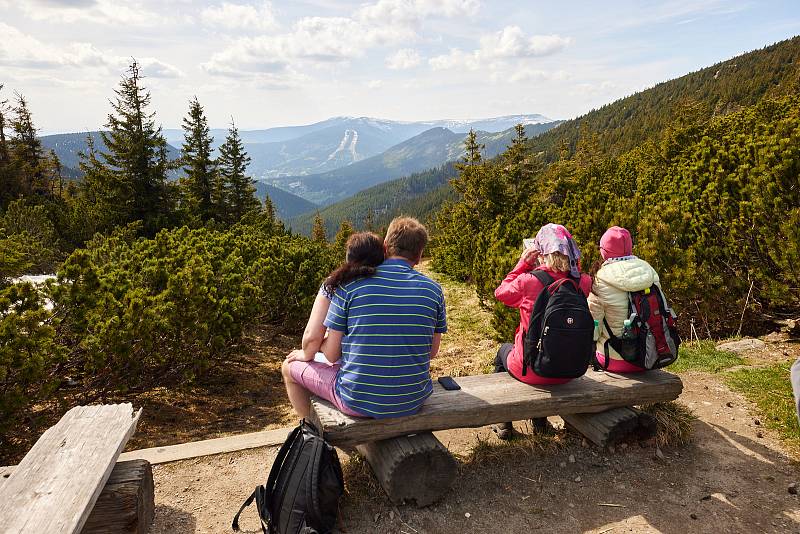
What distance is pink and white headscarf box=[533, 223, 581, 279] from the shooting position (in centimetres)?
359

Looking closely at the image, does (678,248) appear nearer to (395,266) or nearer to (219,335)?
(395,266)

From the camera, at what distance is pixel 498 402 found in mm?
3625

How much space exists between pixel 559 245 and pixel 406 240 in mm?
1227

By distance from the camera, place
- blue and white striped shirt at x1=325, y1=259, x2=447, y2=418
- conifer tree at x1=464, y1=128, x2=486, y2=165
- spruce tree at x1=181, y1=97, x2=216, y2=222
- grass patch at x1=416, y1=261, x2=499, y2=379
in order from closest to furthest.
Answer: blue and white striped shirt at x1=325, y1=259, x2=447, y2=418 → grass patch at x1=416, y1=261, x2=499, y2=379 → spruce tree at x1=181, y1=97, x2=216, y2=222 → conifer tree at x1=464, y1=128, x2=486, y2=165

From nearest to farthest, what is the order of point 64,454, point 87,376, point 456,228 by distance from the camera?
point 64,454
point 87,376
point 456,228

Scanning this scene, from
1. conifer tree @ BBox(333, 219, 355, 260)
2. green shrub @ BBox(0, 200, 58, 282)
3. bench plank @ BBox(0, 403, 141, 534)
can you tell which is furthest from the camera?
conifer tree @ BBox(333, 219, 355, 260)

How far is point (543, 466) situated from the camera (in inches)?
154

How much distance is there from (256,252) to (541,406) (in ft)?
26.6

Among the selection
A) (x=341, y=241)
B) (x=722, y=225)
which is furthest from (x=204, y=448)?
(x=341, y=241)

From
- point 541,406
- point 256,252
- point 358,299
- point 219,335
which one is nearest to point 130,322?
point 219,335

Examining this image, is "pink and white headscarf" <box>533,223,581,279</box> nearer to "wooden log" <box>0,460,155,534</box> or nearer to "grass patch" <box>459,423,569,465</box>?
"grass patch" <box>459,423,569,465</box>

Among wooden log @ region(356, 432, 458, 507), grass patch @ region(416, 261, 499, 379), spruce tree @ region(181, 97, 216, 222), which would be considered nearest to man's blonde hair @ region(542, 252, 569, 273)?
wooden log @ region(356, 432, 458, 507)

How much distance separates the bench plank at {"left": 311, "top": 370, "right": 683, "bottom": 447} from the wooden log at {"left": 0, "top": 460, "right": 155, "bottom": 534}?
1.19 m

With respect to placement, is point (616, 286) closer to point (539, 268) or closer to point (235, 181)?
point (539, 268)
